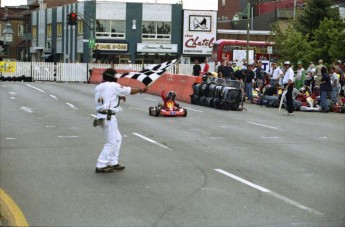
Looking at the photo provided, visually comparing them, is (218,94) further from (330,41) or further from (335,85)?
(330,41)

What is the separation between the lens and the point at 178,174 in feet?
33.3

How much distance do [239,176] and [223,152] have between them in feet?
8.72

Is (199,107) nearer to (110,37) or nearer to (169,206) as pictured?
(169,206)

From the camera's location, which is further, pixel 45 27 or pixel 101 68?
pixel 45 27

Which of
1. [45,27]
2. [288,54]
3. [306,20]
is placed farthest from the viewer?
[45,27]

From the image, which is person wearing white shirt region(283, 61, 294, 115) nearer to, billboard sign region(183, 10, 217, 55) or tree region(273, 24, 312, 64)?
tree region(273, 24, 312, 64)

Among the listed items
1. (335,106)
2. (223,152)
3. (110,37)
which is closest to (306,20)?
(110,37)

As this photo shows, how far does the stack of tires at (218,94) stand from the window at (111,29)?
142 feet

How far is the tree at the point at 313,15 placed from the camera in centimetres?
5209

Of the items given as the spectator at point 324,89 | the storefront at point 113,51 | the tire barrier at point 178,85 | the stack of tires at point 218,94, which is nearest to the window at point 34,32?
the storefront at point 113,51

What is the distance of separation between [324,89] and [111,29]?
154ft

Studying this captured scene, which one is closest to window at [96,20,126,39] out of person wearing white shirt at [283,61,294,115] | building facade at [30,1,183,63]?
building facade at [30,1,183,63]

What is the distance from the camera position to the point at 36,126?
16.9m

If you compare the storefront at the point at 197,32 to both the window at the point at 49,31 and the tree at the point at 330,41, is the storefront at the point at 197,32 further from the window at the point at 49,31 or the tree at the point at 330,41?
the tree at the point at 330,41
